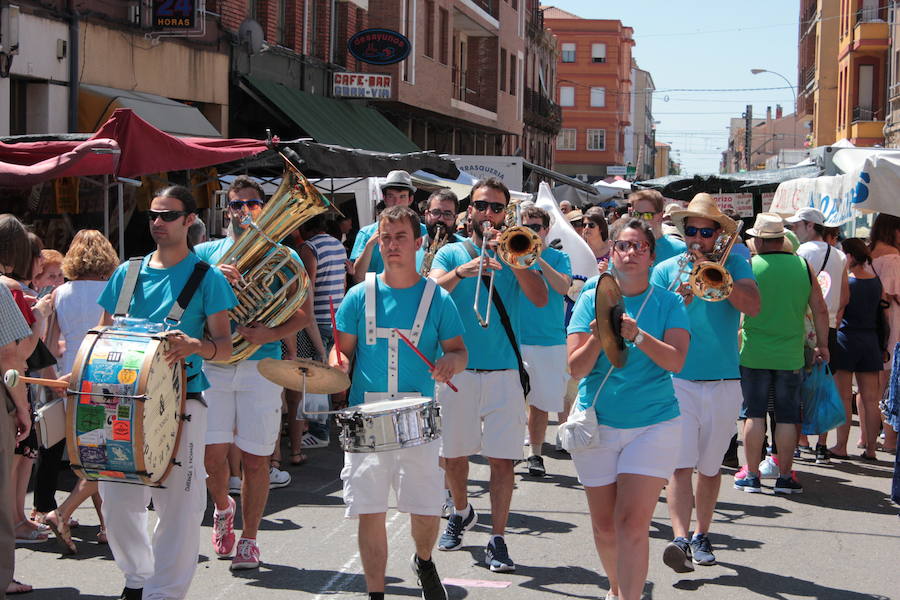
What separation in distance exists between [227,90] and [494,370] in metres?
14.2

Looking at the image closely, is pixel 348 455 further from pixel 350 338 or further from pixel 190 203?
pixel 190 203

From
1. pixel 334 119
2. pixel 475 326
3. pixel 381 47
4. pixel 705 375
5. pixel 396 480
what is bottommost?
pixel 396 480

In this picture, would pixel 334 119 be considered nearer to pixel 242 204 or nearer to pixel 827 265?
pixel 827 265

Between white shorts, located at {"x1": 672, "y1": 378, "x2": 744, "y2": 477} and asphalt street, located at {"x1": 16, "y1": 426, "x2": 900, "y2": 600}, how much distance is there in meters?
0.66

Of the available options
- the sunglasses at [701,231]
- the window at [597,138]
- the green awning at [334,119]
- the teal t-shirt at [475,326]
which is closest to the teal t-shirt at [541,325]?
the teal t-shirt at [475,326]

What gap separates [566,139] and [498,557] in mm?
79724

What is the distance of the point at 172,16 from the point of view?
16.8 m

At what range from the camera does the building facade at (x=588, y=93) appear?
83812 mm

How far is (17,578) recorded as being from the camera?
620 centimetres

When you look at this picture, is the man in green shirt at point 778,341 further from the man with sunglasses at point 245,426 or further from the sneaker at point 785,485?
the man with sunglasses at point 245,426

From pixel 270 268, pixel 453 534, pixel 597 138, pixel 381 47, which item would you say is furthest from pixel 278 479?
pixel 597 138

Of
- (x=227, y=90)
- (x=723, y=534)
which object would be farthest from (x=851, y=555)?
(x=227, y=90)

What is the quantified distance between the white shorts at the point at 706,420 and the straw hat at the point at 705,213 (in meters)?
0.90

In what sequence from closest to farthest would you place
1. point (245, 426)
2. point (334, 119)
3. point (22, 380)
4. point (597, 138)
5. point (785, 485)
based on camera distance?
point (22, 380), point (245, 426), point (785, 485), point (334, 119), point (597, 138)
